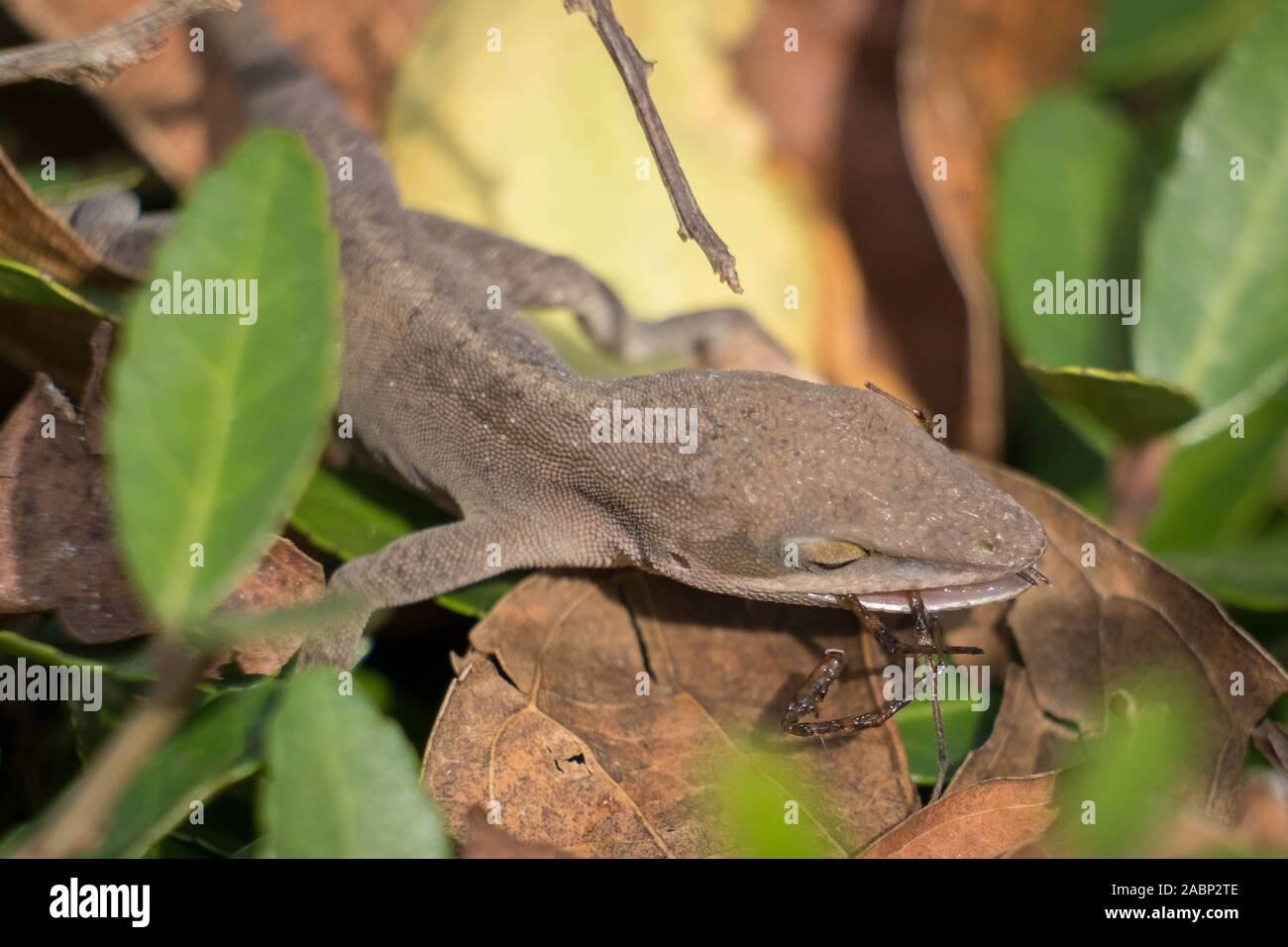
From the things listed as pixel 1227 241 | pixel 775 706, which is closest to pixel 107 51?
pixel 775 706

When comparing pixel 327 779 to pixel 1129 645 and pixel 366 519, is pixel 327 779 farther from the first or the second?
pixel 1129 645

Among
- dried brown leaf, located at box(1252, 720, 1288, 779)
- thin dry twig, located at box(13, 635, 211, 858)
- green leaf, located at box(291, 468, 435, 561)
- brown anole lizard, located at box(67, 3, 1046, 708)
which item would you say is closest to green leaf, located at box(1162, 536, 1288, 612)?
dried brown leaf, located at box(1252, 720, 1288, 779)

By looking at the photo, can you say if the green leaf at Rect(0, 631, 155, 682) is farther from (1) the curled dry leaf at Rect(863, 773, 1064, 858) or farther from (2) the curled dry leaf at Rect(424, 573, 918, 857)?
(1) the curled dry leaf at Rect(863, 773, 1064, 858)

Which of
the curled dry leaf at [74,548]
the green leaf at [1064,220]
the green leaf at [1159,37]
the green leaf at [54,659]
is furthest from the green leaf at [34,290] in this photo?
the green leaf at [1159,37]

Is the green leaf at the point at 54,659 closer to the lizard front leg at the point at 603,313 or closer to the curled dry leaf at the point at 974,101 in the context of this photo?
the lizard front leg at the point at 603,313

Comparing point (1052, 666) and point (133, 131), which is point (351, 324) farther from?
point (1052, 666)

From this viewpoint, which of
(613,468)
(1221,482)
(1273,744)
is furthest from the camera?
(1221,482)
